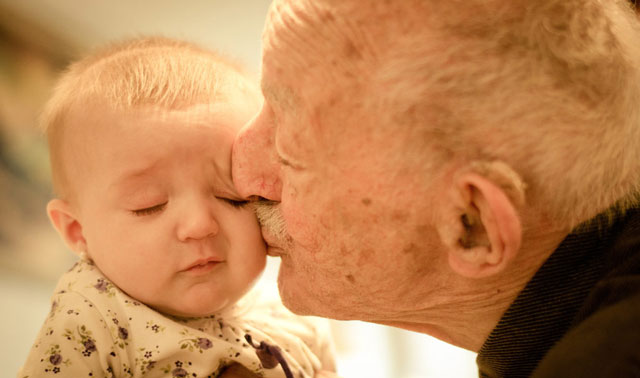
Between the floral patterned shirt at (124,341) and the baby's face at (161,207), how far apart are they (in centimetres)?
4

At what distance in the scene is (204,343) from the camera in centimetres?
102

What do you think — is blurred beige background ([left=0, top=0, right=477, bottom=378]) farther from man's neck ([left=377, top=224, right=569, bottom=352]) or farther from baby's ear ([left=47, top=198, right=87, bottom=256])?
man's neck ([left=377, top=224, right=569, bottom=352])

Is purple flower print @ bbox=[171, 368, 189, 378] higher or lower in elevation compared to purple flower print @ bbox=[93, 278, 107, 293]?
lower

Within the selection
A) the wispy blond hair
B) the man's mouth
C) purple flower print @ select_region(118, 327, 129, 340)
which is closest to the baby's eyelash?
the man's mouth

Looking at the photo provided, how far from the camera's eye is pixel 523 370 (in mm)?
940

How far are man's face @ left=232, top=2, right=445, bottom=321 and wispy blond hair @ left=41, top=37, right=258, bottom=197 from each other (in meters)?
0.16

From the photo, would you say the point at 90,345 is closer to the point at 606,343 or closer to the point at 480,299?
the point at 480,299

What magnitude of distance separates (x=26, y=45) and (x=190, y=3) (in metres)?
0.66

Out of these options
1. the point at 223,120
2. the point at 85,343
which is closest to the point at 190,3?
the point at 223,120

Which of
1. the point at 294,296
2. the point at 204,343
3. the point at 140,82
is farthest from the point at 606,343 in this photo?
the point at 140,82

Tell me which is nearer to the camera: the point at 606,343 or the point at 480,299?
the point at 606,343

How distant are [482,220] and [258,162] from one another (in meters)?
0.44

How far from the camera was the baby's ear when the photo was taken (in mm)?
1123

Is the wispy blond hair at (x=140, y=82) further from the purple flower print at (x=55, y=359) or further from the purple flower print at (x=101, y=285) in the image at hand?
the purple flower print at (x=55, y=359)
